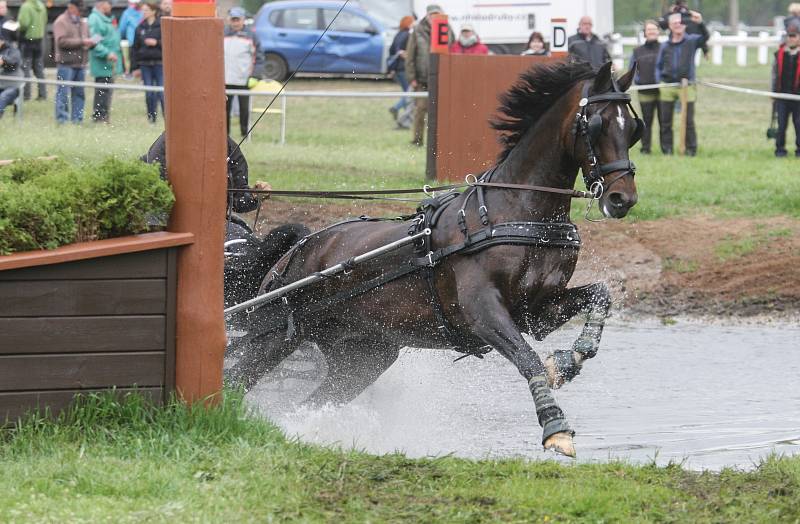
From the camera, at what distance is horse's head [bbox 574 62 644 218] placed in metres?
6.64

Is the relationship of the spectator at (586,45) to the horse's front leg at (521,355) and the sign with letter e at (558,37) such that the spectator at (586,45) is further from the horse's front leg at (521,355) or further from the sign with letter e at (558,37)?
the horse's front leg at (521,355)

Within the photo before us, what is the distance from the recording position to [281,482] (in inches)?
219

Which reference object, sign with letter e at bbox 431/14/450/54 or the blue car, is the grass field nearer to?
sign with letter e at bbox 431/14/450/54

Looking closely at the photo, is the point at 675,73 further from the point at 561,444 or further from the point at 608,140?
the point at 561,444

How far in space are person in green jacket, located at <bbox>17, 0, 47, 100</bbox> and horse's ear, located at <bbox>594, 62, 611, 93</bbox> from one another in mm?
14288

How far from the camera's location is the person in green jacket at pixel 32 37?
20.4m

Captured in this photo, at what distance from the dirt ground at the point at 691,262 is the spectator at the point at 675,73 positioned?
181 inches

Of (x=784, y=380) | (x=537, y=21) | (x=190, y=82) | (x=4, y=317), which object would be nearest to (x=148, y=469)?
(x=4, y=317)

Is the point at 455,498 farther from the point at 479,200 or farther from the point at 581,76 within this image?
the point at 581,76

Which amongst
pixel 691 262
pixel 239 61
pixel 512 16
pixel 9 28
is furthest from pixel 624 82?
pixel 512 16

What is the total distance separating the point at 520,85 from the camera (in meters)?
7.22

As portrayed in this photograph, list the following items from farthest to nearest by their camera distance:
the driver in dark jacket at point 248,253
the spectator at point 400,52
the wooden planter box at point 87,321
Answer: the spectator at point 400,52 → the driver in dark jacket at point 248,253 → the wooden planter box at point 87,321

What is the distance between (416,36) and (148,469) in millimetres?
15072

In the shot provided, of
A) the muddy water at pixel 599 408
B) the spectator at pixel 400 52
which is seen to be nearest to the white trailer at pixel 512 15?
the spectator at pixel 400 52
